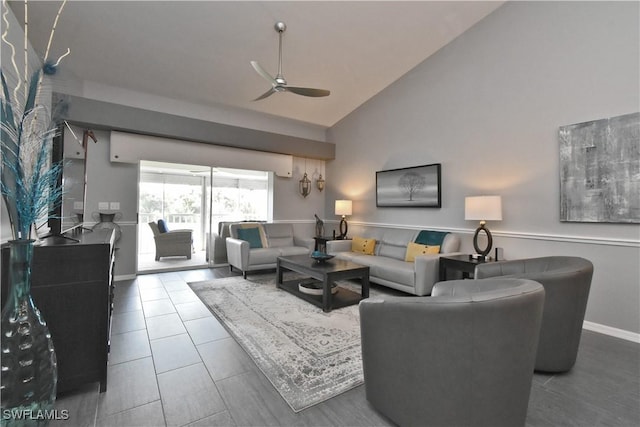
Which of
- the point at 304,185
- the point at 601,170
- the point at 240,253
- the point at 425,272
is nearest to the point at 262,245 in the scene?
the point at 240,253

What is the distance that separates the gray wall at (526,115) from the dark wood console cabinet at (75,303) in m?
4.09

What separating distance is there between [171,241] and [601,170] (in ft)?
22.4

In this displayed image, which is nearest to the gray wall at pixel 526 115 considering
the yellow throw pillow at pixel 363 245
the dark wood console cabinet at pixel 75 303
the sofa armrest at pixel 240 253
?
the yellow throw pillow at pixel 363 245

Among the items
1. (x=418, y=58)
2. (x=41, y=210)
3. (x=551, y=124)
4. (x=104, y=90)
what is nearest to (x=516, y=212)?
(x=551, y=124)

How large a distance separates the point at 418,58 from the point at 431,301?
14.3 feet

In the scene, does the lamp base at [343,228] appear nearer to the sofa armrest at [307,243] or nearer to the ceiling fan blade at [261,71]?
the sofa armrest at [307,243]

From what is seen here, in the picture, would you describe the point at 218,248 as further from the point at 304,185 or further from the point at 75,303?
the point at 75,303

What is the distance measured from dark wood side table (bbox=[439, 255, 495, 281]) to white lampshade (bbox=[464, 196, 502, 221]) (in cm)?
51

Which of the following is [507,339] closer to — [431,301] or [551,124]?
[431,301]

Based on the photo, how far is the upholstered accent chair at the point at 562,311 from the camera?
1.92 metres

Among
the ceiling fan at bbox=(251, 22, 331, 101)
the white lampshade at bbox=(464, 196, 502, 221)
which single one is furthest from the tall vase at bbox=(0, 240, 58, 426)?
the white lampshade at bbox=(464, 196, 502, 221)

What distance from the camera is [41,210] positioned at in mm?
1438

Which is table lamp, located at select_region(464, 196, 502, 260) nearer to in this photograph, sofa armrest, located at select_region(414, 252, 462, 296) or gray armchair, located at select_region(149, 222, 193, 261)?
sofa armrest, located at select_region(414, 252, 462, 296)

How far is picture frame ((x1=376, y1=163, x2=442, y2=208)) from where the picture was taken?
175 inches
